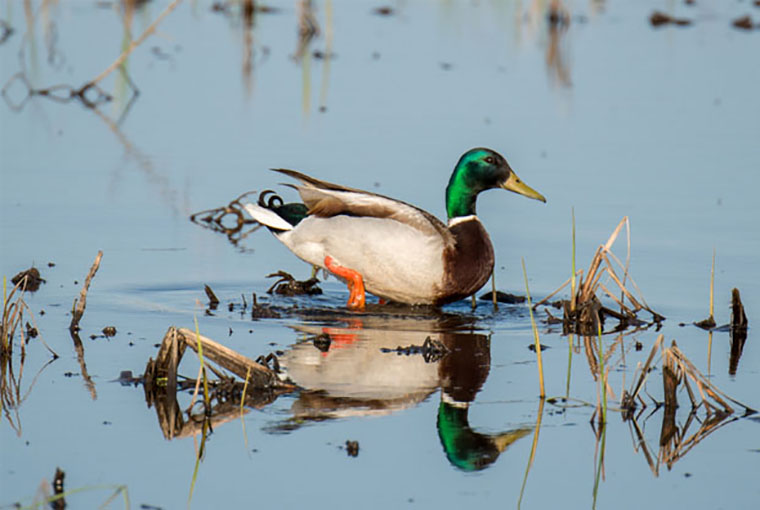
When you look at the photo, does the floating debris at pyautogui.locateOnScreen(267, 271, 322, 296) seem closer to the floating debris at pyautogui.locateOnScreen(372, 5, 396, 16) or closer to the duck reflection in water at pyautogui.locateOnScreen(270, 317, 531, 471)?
the duck reflection in water at pyautogui.locateOnScreen(270, 317, 531, 471)

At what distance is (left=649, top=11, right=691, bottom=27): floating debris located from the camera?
21156 millimetres

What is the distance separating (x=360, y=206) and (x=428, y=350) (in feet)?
5.05

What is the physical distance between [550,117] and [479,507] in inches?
374

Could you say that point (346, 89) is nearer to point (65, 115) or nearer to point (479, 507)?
point (65, 115)

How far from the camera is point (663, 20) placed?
69.7 ft

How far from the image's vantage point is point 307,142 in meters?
12.4

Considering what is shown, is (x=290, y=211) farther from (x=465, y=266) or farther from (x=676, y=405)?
(x=676, y=405)

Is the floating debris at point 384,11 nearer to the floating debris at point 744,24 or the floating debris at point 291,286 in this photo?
the floating debris at point 744,24

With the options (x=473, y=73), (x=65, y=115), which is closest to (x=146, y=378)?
(x=65, y=115)

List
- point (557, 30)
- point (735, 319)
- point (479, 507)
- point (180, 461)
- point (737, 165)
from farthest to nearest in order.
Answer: point (557, 30) → point (737, 165) → point (735, 319) → point (180, 461) → point (479, 507)

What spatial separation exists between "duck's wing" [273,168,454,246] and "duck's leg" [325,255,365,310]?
0.98 ft

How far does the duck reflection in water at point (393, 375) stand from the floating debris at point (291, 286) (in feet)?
1.99

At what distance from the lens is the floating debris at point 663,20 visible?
2116 cm

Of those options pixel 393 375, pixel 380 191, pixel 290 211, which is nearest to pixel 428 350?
pixel 393 375
